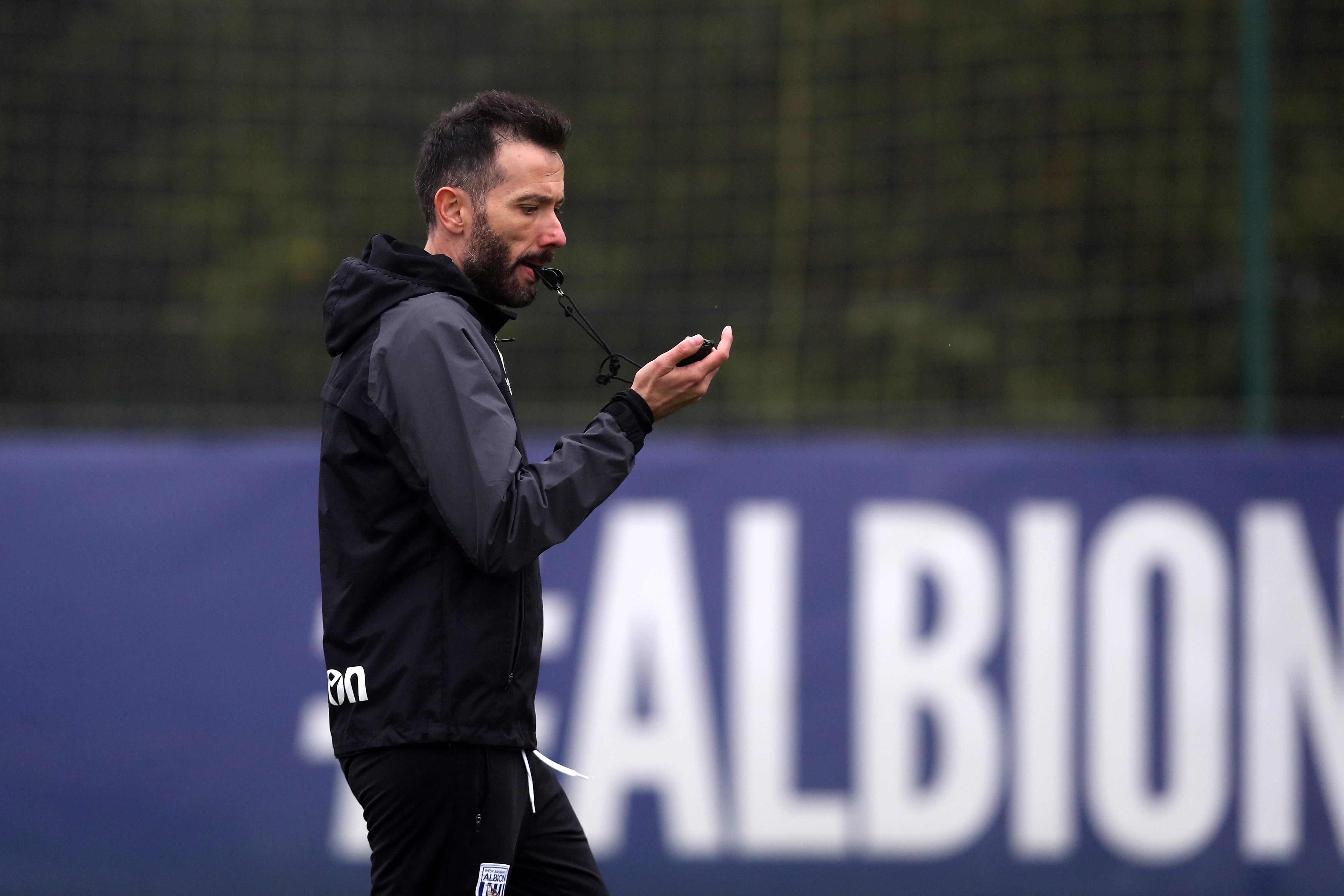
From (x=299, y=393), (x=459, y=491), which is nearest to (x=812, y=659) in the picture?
(x=299, y=393)

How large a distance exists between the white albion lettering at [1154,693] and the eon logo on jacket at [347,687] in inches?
161

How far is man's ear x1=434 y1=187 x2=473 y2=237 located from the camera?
3.17 meters

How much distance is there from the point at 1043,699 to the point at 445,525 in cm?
407

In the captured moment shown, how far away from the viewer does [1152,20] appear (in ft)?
25.7

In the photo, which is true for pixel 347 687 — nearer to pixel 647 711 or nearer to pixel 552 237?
pixel 552 237

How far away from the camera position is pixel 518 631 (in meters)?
3.01

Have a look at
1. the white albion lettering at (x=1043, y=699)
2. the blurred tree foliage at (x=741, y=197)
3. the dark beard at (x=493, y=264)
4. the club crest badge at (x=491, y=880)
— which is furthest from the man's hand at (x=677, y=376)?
the blurred tree foliage at (x=741, y=197)

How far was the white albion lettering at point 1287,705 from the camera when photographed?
6.38 metres

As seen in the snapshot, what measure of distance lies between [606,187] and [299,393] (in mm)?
1849

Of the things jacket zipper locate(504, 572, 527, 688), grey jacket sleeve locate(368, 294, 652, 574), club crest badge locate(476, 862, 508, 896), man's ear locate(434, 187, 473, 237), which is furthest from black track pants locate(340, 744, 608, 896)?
man's ear locate(434, 187, 473, 237)

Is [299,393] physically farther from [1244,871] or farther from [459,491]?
[459,491]

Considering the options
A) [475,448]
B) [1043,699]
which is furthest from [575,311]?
[1043,699]

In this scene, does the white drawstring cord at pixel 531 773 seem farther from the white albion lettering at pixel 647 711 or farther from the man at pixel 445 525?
the white albion lettering at pixel 647 711

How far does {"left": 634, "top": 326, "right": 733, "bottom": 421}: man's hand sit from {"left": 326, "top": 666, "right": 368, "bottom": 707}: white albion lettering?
2.33 ft
